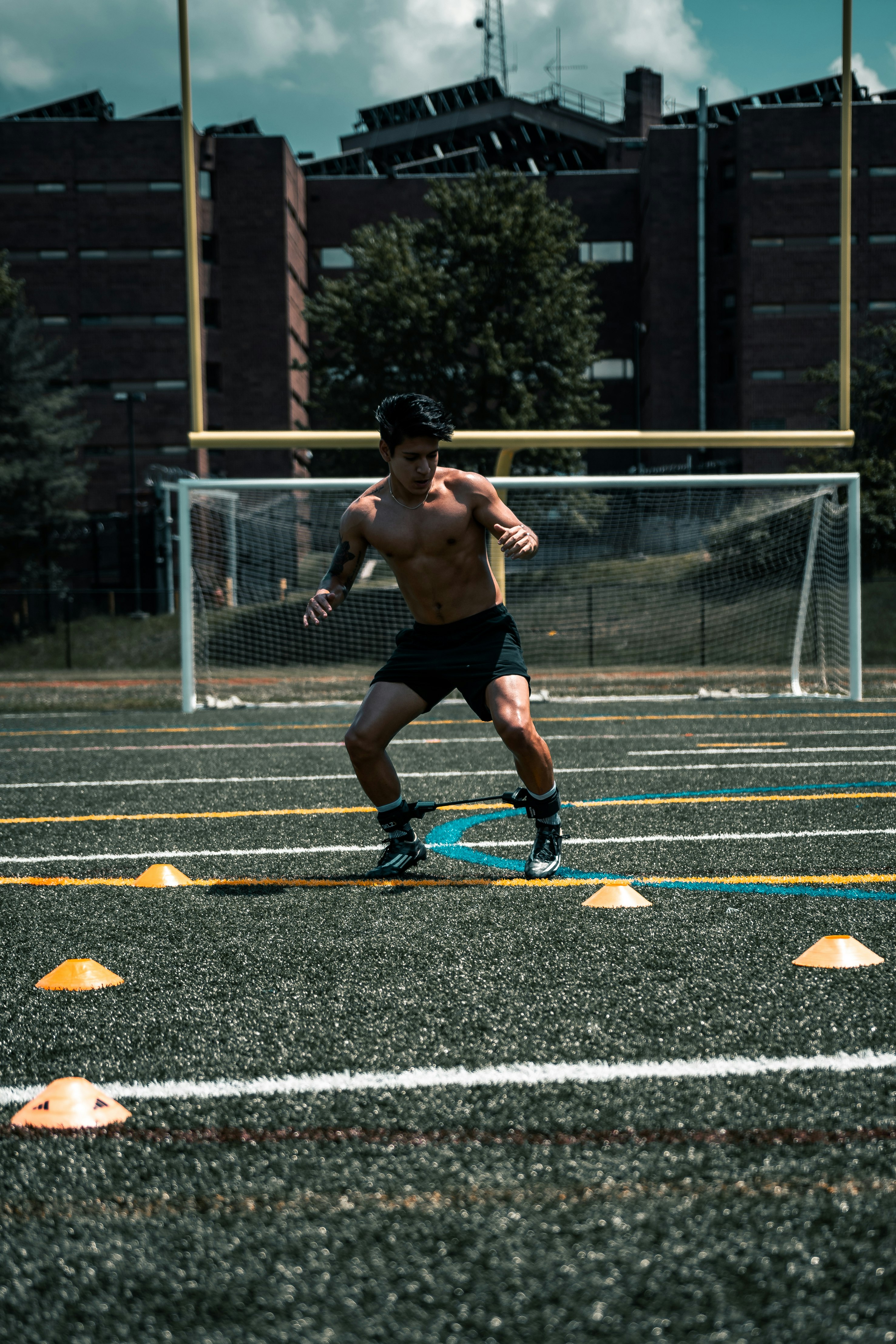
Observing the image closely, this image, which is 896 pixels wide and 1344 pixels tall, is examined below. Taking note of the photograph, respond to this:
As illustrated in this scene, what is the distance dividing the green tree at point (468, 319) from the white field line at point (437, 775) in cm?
2279

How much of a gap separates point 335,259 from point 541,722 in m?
41.7

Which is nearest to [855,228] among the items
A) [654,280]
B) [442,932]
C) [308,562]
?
[654,280]

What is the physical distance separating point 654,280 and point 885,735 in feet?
130

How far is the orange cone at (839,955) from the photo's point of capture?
3469 mm

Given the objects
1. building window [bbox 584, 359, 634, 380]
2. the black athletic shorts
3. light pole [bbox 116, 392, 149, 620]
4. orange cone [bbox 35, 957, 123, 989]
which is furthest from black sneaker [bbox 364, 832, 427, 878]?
building window [bbox 584, 359, 634, 380]

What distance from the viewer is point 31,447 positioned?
35.8 metres

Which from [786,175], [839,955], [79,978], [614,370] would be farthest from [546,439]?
[614,370]

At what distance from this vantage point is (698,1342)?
167cm

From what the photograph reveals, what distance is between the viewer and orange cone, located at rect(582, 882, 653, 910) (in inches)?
170

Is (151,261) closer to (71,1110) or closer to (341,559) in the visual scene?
(341,559)

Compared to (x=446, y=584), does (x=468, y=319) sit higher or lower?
higher

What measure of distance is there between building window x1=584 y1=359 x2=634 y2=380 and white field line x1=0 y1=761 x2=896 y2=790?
42.8m

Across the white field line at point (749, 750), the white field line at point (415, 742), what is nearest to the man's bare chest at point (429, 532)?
the white field line at point (749, 750)

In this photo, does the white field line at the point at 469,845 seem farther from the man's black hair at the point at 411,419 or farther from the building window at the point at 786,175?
the building window at the point at 786,175
